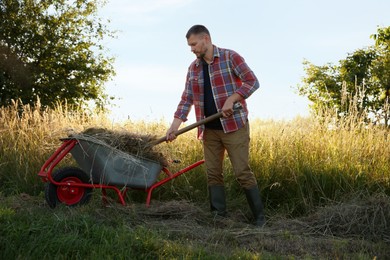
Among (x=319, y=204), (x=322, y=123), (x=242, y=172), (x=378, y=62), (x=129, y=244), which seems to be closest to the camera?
(x=129, y=244)

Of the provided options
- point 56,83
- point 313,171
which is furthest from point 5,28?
point 313,171

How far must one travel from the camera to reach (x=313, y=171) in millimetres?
6297

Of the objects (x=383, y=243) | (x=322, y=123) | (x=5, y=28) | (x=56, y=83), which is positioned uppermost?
(x=5, y=28)

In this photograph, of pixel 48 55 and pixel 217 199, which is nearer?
pixel 217 199

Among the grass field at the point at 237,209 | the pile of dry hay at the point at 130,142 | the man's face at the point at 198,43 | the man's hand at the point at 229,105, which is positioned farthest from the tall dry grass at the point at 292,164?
the man's face at the point at 198,43

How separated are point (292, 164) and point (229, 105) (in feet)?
6.07

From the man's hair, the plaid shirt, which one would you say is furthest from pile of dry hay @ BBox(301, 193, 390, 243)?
the man's hair

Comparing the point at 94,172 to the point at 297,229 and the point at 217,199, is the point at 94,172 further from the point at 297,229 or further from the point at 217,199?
the point at 297,229

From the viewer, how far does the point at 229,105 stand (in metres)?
4.91

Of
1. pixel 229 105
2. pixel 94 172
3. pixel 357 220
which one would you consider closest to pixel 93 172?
pixel 94 172

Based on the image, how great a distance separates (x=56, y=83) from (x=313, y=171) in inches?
466

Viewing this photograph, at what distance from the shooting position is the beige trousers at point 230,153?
5125mm

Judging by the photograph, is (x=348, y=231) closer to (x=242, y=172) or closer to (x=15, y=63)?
(x=242, y=172)

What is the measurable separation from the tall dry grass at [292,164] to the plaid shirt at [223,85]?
609mm
